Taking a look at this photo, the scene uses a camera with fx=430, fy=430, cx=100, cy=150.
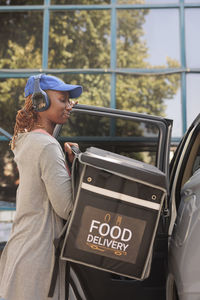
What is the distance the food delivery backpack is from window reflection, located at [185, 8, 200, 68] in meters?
4.44

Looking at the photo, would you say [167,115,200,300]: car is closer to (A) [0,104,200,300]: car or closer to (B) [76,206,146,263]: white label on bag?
(A) [0,104,200,300]: car

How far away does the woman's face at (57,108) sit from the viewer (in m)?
2.09

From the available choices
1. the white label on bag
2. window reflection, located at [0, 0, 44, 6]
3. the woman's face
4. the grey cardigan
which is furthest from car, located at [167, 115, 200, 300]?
window reflection, located at [0, 0, 44, 6]

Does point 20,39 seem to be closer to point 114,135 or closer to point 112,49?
point 112,49

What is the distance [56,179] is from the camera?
6.23 feet

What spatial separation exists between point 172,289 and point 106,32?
15.0ft

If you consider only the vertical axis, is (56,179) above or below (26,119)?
below

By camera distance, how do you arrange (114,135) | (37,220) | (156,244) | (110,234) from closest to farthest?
(110,234) → (37,220) → (156,244) → (114,135)

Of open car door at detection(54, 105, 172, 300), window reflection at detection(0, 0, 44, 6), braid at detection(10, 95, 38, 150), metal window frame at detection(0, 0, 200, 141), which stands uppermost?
window reflection at detection(0, 0, 44, 6)

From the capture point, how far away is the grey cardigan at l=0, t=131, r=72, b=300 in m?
1.90

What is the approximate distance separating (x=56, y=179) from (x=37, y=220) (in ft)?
0.70

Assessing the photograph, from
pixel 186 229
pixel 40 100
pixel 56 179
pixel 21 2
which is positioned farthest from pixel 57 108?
pixel 21 2

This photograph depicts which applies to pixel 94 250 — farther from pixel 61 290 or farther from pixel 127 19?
pixel 127 19

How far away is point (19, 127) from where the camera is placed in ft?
6.89
